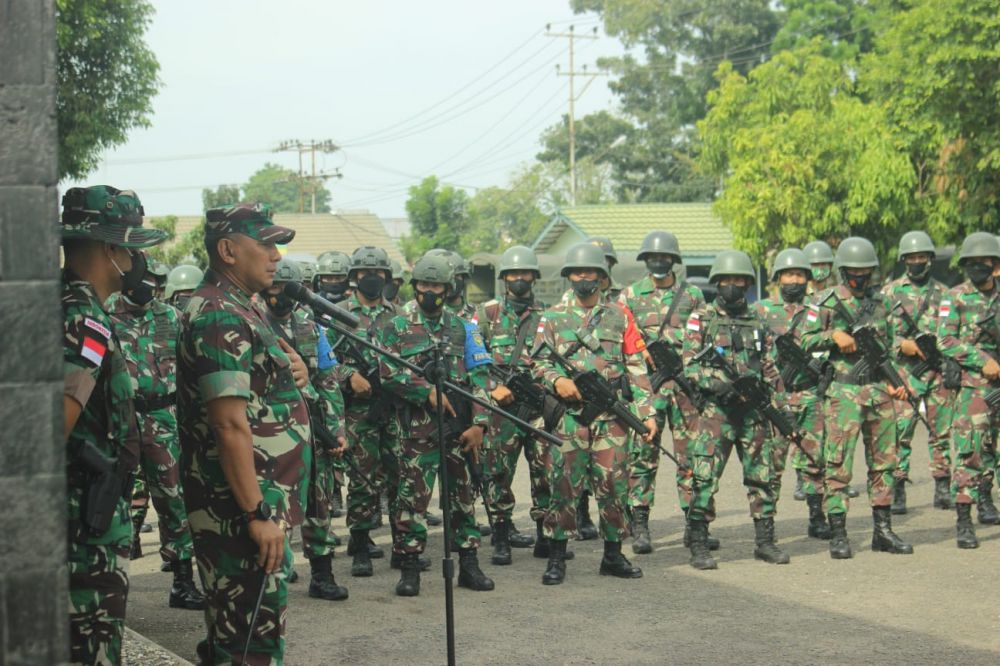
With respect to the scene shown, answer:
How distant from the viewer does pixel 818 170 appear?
24922mm

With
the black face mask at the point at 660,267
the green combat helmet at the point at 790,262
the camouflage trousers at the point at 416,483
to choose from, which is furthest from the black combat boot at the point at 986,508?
the camouflage trousers at the point at 416,483

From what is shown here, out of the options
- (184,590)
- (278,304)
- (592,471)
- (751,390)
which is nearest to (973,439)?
(751,390)

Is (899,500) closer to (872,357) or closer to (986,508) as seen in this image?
(986,508)

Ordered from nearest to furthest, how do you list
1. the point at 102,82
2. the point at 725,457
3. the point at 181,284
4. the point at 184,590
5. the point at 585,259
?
1. the point at 184,590
2. the point at 585,259
3. the point at 725,457
4. the point at 181,284
5. the point at 102,82

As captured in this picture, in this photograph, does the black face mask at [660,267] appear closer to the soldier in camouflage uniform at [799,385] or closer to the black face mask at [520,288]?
the soldier in camouflage uniform at [799,385]

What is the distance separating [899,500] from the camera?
12109mm

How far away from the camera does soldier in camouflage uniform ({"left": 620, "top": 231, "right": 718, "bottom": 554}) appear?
1066 cm

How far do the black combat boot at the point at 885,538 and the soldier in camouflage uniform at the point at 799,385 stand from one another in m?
0.68

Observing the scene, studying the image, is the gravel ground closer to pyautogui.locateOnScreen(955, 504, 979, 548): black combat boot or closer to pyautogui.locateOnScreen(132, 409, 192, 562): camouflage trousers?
pyautogui.locateOnScreen(955, 504, 979, 548): black combat boot

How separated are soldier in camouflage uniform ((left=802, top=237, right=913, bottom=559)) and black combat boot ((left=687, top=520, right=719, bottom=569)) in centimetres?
100

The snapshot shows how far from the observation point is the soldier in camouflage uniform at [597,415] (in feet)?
29.6

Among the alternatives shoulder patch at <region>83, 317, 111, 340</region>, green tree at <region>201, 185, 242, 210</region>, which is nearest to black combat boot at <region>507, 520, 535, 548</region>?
shoulder patch at <region>83, 317, 111, 340</region>

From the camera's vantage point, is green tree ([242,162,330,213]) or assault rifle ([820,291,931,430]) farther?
green tree ([242,162,330,213])

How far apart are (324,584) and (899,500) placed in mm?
6057
